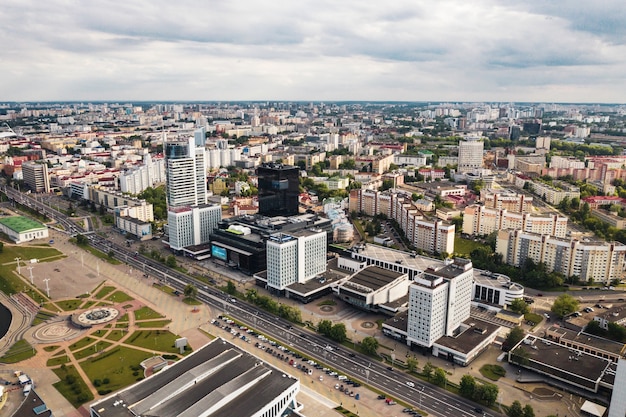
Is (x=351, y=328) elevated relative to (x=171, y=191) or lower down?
lower down

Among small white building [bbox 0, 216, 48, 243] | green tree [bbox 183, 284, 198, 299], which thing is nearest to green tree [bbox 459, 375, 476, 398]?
green tree [bbox 183, 284, 198, 299]

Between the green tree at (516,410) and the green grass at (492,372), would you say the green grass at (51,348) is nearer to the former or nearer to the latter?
the green grass at (492,372)

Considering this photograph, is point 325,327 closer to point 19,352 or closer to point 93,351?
point 93,351

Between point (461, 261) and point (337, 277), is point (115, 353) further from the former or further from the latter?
point (461, 261)

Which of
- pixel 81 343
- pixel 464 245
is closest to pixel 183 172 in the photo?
pixel 81 343

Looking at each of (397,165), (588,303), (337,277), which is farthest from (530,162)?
(337,277)
